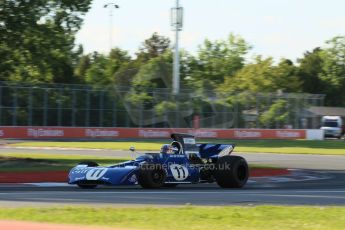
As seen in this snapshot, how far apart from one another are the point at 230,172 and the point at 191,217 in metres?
7.81

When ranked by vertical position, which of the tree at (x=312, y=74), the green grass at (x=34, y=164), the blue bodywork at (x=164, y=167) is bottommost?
the green grass at (x=34, y=164)

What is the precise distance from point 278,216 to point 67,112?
4240 centimetres

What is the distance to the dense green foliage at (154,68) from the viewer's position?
30.6 m

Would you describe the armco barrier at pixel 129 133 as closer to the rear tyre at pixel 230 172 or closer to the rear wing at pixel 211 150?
the rear wing at pixel 211 150

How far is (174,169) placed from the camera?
17.9 meters

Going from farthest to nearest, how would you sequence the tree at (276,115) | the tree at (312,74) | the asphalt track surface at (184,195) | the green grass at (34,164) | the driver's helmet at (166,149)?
1. the tree at (312,74)
2. the tree at (276,115)
3. the green grass at (34,164)
4. the driver's helmet at (166,149)
5. the asphalt track surface at (184,195)

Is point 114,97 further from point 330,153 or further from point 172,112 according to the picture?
point 330,153

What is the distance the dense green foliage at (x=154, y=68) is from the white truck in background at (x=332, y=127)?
344 inches

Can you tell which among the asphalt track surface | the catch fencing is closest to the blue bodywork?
the asphalt track surface

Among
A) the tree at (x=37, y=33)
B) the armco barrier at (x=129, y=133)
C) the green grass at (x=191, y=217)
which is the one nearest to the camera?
the green grass at (x=191, y=217)

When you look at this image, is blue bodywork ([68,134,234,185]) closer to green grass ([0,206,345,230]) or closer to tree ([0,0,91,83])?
green grass ([0,206,345,230])

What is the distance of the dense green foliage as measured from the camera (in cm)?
3058

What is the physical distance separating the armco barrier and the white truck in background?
9.53 meters

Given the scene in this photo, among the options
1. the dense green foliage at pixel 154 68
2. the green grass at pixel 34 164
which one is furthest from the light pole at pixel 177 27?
the green grass at pixel 34 164
